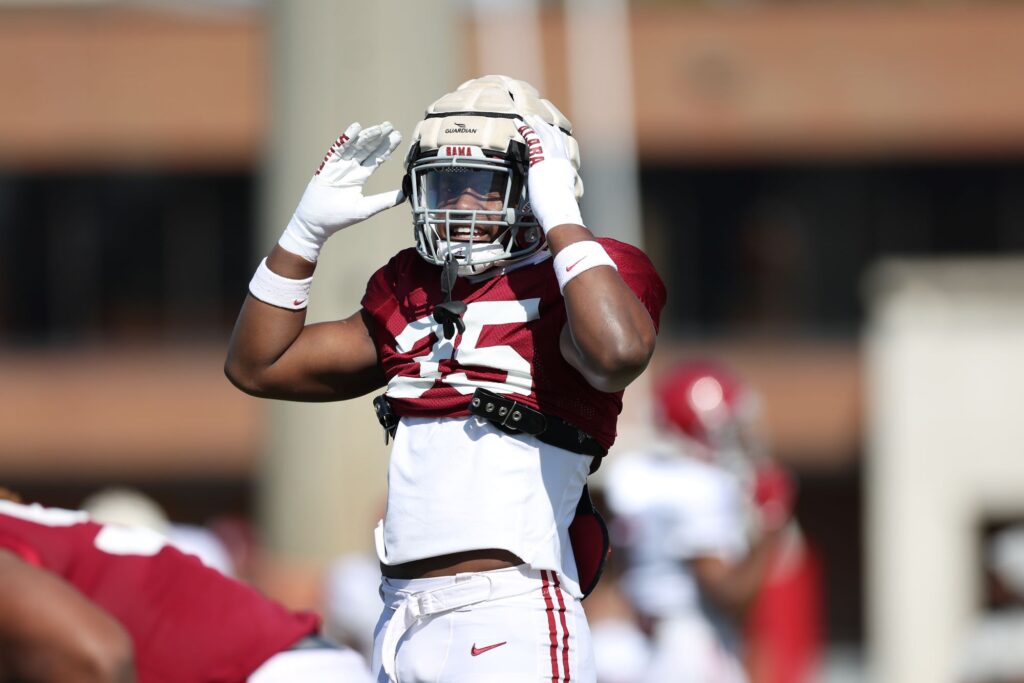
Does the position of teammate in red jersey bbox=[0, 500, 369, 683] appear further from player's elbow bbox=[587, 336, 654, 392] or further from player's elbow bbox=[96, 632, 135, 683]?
player's elbow bbox=[587, 336, 654, 392]

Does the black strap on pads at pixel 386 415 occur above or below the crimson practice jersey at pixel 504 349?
below

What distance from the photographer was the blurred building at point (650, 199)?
61.8 feet

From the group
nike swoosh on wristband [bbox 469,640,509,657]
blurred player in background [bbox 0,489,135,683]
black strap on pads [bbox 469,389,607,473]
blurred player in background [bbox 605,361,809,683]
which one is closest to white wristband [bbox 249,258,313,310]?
black strap on pads [bbox 469,389,607,473]

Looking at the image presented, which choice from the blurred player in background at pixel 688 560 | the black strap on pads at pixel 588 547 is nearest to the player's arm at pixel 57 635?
the black strap on pads at pixel 588 547

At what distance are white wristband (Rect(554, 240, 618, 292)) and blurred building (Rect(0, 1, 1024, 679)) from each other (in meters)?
15.2

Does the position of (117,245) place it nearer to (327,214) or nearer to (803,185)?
(803,185)

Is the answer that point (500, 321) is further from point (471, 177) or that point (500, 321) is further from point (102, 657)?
point (102, 657)

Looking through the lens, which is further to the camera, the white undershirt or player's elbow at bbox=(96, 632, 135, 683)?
the white undershirt

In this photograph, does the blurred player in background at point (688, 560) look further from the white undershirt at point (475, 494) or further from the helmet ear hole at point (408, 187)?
the helmet ear hole at point (408, 187)

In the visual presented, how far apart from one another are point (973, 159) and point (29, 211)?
37.0 ft

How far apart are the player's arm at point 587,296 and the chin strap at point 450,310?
20cm

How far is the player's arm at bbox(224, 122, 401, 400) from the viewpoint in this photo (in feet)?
11.5

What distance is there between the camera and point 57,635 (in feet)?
8.12

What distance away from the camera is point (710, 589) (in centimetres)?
580
